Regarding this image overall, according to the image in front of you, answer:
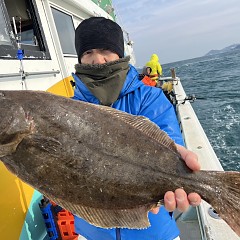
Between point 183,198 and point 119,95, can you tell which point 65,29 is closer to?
point 119,95

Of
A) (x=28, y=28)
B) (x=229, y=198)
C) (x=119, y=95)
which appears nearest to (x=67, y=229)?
(x=119, y=95)

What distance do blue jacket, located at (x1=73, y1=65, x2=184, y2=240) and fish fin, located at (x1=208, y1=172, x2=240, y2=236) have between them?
0.59 m

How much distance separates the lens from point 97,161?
1.89 m

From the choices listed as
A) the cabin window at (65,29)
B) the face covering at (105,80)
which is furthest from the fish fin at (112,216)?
the cabin window at (65,29)

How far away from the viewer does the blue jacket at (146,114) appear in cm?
Result: 250

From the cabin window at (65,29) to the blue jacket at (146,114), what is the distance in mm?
4010

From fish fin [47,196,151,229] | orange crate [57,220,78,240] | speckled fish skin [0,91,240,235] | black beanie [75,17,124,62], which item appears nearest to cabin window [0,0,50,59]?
black beanie [75,17,124,62]

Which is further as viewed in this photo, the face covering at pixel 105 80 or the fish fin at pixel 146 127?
the face covering at pixel 105 80

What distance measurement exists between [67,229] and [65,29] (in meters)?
4.61

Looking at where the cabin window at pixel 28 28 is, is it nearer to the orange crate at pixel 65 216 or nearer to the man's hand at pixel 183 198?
the orange crate at pixel 65 216

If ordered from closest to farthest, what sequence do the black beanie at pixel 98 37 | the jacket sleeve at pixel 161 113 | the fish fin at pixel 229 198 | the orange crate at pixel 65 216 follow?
the fish fin at pixel 229 198 < the jacket sleeve at pixel 161 113 < the black beanie at pixel 98 37 < the orange crate at pixel 65 216

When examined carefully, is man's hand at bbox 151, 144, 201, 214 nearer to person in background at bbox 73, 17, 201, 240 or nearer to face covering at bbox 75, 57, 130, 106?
person in background at bbox 73, 17, 201, 240

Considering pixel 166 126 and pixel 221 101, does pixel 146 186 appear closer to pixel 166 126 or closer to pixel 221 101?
pixel 166 126

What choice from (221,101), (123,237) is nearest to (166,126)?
(123,237)
